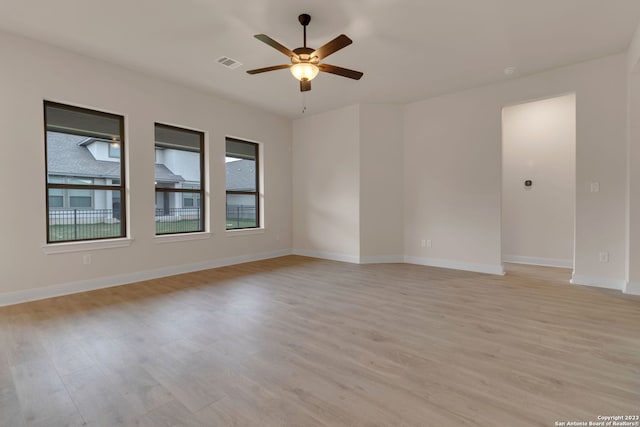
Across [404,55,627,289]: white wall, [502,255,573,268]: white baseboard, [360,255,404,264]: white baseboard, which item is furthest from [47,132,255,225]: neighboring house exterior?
[502,255,573,268]: white baseboard

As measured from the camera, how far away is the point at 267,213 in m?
6.42

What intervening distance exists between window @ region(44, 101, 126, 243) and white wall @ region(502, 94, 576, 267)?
6.74 meters

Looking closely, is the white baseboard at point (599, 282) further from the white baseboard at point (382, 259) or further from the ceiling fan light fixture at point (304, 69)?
the ceiling fan light fixture at point (304, 69)

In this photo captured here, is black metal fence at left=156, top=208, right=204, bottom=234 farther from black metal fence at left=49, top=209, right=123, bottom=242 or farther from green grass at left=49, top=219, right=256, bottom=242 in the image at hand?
black metal fence at left=49, top=209, right=123, bottom=242

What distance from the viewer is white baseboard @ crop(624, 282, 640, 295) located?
12.1 ft

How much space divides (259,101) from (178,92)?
1391 millimetres

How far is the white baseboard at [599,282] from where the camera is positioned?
155 inches

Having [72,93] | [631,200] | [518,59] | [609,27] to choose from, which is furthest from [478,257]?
[72,93]

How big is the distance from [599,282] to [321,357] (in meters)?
4.18

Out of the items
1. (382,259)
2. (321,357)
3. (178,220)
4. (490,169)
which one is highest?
(490,169)

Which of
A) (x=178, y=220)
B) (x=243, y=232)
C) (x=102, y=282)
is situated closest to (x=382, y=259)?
(x=243, y=232)

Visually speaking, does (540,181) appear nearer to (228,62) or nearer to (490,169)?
(490,169)

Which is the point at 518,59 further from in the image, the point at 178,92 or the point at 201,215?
the point at 201,215

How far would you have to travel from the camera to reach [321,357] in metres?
2.23
